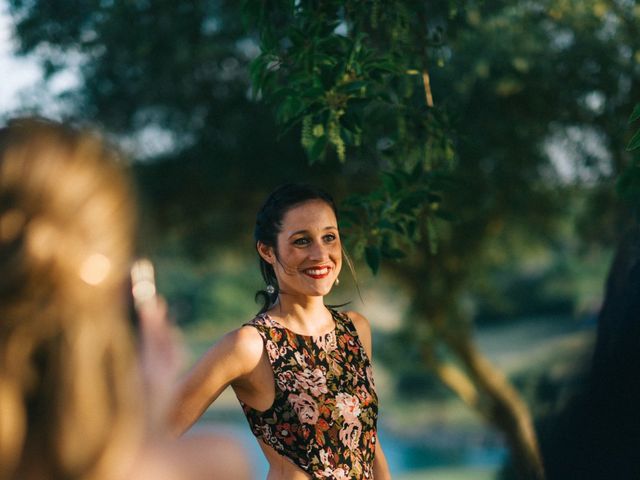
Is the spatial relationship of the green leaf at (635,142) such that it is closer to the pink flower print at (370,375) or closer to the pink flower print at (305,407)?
the pink flower print at (370,375)

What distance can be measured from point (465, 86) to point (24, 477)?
698 cm

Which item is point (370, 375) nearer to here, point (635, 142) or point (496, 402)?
point (635, 142)

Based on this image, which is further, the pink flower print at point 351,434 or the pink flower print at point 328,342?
the pink flower print at point 328,342

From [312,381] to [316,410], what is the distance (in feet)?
0.37

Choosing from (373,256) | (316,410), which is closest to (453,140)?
(373,256)

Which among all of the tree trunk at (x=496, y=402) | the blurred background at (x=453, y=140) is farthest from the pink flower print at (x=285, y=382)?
the tree trunk at (x=496, y=402)

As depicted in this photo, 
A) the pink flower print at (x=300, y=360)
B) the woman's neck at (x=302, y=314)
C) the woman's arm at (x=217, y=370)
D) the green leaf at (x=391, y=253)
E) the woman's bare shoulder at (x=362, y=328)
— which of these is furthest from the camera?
the green leaf at (x=391, y=253)

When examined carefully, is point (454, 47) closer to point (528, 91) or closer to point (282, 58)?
point (528, 91)

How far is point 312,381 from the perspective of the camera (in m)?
3.20

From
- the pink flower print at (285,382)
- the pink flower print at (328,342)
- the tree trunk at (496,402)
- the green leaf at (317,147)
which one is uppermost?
the green leaf at (317,147)

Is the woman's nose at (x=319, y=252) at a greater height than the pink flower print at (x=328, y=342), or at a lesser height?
greater

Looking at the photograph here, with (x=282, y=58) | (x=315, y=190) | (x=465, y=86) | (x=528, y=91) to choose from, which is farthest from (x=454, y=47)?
(x=315, y=190)

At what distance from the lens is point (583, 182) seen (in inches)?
356

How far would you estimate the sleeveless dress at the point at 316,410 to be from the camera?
10.3 feet
